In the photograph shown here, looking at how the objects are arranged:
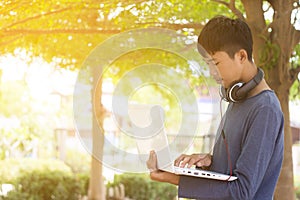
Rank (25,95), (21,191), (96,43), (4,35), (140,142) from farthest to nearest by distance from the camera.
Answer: (25,95)
(21,191)
(96,43)
(4,35)
(140,142)

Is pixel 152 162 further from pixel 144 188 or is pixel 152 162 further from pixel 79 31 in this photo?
pixel 144 188

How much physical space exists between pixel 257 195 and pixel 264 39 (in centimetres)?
247

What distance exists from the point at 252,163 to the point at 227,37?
381 millimetres

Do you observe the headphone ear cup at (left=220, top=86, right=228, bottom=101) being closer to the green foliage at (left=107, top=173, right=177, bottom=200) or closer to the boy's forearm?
the boy's forearm

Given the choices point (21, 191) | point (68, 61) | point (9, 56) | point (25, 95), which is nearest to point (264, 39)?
point (68, 61)

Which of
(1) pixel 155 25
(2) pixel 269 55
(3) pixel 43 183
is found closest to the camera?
(2) pixel 269 55

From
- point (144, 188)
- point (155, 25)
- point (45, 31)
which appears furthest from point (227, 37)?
point (144, 188)

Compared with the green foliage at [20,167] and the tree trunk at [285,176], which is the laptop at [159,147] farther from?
the green foliage at [20,167]

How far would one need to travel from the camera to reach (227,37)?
183 cm

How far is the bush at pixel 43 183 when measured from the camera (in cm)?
895

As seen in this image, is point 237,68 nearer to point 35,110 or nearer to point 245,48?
point 245,48

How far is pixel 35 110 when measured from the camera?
1411cm

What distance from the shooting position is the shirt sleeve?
5.62ft

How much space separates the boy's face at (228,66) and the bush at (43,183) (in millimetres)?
7125
